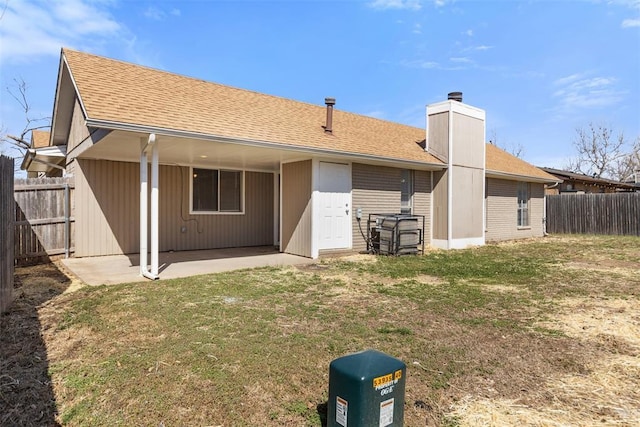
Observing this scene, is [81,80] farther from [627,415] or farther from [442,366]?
[627,415]

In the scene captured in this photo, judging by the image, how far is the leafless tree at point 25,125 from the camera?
2413 cm

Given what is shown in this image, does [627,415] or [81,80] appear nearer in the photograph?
[627,415]

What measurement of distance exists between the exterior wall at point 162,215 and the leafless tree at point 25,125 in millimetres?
19958

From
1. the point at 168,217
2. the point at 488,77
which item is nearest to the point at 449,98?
the point at 488,77

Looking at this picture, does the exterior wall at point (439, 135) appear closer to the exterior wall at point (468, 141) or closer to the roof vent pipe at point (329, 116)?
the exterior wall at point (468, 141)

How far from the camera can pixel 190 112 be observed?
7672 mm

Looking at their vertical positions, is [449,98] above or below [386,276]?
above

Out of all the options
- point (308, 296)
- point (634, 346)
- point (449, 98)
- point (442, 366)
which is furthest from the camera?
point (449, 98)

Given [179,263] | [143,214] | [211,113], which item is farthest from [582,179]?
[143,214]

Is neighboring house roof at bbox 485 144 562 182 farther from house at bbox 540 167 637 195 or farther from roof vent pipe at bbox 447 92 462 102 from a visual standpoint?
house at bbox 540 167 637 195

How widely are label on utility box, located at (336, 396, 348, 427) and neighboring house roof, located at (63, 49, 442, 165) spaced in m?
5.59

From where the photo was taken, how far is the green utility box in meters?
2.05

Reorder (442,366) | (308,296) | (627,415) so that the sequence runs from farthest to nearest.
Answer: (308,296) < (442,366) < (627,415)

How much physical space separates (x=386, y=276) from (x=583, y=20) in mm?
8603
